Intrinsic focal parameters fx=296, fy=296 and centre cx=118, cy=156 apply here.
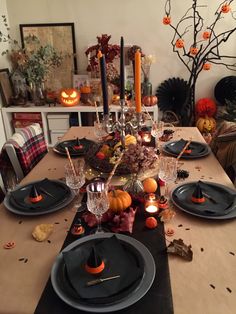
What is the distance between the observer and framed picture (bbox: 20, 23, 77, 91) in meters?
3.22

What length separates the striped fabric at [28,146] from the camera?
1672mm

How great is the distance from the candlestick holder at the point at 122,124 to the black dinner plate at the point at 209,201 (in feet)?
1.17

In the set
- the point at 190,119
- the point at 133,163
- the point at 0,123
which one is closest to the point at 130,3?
the point at 190,119

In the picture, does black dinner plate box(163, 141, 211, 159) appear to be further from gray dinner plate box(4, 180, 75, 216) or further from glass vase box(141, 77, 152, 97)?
glass vase box(141, 77, 152, 97)

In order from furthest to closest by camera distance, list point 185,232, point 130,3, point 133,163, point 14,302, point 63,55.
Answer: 1. point 63,55
2. point 130,3
3. point 133,163
4. point 185,232
5. point 14,302

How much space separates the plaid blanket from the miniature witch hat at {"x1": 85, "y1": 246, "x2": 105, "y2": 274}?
3.32ft

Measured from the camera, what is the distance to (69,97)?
3.13 m

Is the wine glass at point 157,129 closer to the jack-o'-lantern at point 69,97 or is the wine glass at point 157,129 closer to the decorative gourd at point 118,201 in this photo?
the decorative gourd at point 118,201

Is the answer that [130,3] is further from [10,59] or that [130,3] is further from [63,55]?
[10,59]

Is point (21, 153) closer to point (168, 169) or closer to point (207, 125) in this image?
point (168, 169)

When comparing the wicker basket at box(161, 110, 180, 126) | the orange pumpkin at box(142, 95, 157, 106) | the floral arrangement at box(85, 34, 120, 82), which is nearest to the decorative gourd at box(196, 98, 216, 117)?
the wicker basket at box(161, 110, 180, 126)

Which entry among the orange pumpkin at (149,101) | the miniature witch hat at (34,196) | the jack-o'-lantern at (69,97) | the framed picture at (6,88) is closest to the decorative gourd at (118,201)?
the miniature witch hat at (34,196)

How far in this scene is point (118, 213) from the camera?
43.1 inches

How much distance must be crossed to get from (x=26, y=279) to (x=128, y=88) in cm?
263
